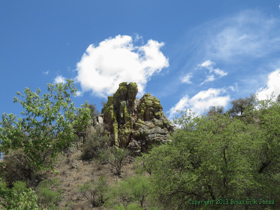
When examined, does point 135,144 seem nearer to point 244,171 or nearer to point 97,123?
point 97,123

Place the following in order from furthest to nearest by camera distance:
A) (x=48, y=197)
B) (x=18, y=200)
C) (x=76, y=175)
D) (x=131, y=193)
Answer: (x=76, y=175)
(x=48, y=197)
(x=131, y=193)
(x=18, y=200)

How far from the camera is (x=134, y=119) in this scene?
5584 centimetres

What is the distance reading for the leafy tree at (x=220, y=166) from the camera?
13461 mm

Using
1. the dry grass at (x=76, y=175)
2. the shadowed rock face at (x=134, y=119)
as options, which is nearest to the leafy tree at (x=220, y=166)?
the dry grass at (x=76, y=175)

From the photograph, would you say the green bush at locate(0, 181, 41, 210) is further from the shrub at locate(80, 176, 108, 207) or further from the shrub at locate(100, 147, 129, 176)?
the shrub at locate(100, 147, 129, 176)

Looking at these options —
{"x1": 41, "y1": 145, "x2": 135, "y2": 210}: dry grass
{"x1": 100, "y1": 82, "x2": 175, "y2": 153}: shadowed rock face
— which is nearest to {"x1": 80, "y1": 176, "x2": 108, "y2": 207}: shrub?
{"x1": 41, "y1": 145, "x2": 135, "y2": 210}: dry grass

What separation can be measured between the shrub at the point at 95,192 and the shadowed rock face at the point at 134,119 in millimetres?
15342

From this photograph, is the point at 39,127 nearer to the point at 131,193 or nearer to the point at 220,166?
the point at 220,166

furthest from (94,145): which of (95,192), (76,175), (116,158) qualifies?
(95,192)

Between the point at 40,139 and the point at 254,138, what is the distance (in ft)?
47.1

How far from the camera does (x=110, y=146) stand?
2072 inches

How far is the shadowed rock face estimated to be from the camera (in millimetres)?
50688

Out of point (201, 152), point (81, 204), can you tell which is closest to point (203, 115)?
point (201, 152)

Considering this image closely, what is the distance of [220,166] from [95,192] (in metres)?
27.6
